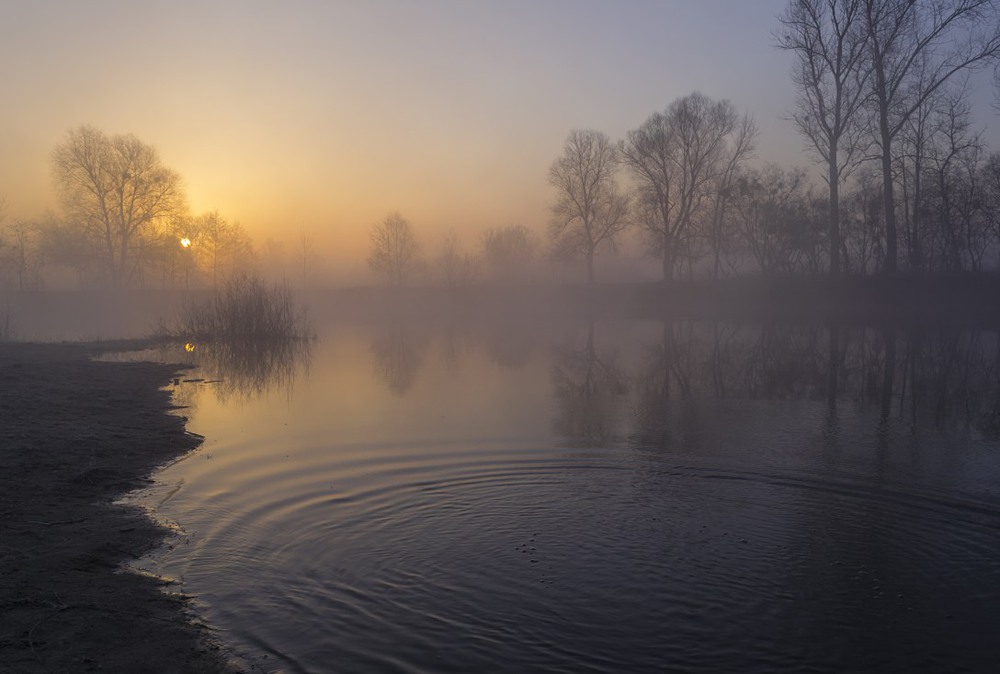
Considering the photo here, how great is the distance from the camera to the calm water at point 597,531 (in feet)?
13.8

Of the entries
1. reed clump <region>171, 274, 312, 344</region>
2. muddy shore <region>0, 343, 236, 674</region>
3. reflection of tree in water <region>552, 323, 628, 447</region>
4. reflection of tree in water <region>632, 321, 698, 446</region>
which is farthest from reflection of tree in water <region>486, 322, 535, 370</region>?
muddy shore <region>0, 343, 236, 674</region>

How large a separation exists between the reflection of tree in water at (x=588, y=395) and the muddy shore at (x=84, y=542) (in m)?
5.19

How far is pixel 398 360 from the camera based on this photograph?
21.6 meters

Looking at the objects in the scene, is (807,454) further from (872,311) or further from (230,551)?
(872,311)

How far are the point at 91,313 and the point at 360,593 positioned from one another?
192 feet

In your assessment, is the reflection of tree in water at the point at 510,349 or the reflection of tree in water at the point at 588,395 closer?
the reflection of tree in water at the point at 588,395

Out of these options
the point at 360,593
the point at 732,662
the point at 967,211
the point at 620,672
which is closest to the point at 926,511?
the point at 732,662

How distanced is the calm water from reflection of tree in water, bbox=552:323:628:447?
0.09 meters

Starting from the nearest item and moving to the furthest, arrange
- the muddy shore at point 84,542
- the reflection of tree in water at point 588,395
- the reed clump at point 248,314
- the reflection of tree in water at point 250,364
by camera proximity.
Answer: the muddy shore at point 84,542, the reflection of tree in water at point 588,395, the reflection of tree in water at point 250,364, the reed clump at point 248,314

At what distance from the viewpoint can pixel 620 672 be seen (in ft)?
12.7

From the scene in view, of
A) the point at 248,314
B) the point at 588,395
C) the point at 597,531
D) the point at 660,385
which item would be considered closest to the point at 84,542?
the point at 597,531

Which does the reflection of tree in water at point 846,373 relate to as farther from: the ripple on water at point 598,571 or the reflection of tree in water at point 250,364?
the reflection of tree in water at point 250,364

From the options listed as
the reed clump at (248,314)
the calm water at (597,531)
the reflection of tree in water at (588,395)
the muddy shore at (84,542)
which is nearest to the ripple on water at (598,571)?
the calm water at (597,531)

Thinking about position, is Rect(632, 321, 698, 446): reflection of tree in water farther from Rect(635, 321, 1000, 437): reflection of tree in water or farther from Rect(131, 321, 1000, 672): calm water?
Rect(131, 321, 1000, 672): calm water
